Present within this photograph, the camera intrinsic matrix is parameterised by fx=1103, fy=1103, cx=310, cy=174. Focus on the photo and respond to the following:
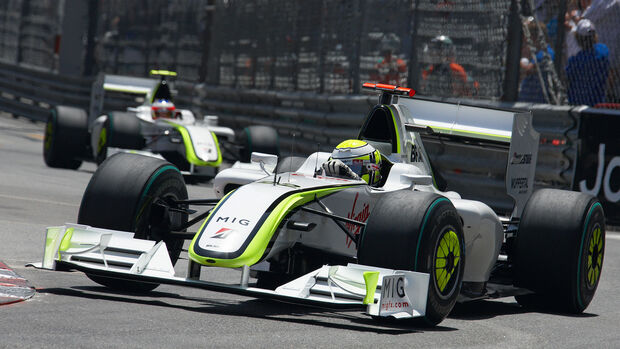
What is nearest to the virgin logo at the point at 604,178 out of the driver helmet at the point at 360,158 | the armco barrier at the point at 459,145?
the armco barrier at the point at 459,145

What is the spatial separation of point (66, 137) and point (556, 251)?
10.5m

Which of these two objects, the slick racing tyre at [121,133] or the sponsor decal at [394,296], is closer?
the sponsor decal at [394,296]

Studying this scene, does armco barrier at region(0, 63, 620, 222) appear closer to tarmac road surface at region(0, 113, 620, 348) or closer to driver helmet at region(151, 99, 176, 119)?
tarmac road surface at region(0, 113, 620, 348)

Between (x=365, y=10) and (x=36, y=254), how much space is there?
29.6 ft

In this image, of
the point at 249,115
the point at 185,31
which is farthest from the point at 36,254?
the point at 185,31

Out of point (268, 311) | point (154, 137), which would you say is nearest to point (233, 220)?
point (268, 311)

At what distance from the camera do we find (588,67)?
1311cm

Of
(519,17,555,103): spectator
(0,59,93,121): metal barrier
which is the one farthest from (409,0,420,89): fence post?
(0,59,93,121): metal barrier

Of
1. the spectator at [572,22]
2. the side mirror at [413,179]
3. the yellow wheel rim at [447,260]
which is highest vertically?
the spectator at [572,22]

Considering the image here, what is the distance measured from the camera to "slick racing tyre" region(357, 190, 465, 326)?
6.32m

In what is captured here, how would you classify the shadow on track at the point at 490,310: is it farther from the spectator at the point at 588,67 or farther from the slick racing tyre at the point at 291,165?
the spectator at the point at 588,67

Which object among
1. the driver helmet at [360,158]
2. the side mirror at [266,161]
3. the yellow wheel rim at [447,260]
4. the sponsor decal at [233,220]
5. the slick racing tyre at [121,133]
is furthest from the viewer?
the slick racing tyre at [121,133]

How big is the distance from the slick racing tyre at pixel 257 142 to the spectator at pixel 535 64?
4.24 metres

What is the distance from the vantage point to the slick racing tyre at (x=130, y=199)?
6.98 m
